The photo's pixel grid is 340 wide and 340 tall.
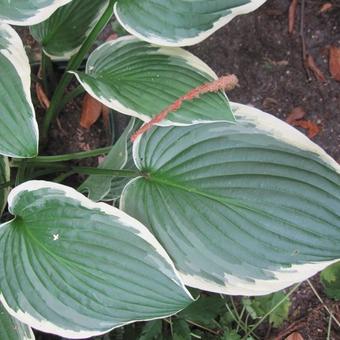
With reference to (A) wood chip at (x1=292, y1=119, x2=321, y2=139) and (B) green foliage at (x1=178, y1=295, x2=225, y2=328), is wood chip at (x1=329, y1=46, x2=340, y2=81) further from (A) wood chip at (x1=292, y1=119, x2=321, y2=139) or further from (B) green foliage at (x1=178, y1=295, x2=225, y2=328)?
(B) green foliage at (x1=178, y1=295, x2=225, y2=328)

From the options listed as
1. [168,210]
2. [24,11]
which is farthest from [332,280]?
[24,11]

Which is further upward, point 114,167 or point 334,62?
point 334,62

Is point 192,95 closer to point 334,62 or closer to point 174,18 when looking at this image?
point 174,18

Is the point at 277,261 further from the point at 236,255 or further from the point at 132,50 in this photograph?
the point at 132,50

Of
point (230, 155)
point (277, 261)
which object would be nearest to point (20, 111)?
point (230, 155)

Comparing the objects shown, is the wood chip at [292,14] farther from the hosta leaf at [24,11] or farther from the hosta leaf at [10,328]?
the hosta leaf at [10,328]

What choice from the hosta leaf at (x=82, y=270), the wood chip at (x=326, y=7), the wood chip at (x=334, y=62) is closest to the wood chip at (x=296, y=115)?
the wood chip at (x=334, y=62)
